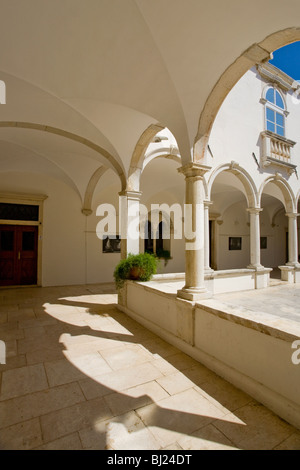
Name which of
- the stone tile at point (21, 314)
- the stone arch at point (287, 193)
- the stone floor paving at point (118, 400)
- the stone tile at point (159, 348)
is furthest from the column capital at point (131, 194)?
the stone arch at point (287, 193)

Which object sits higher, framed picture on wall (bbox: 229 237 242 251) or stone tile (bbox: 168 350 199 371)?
framed picture on wall (bbox: 229 237 242 251)

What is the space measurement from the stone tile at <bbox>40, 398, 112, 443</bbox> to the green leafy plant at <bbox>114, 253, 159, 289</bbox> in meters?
3.03

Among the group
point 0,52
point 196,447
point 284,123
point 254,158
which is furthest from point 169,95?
point 284,123

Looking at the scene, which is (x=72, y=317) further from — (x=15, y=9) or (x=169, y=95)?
(x=15, y=9)

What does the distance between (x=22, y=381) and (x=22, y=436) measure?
921 millimetres

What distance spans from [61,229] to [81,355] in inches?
263

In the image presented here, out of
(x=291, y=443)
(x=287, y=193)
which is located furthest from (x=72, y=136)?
(x=287, y=193)

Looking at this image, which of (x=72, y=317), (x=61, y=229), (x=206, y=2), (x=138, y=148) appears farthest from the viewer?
(x=61, y=229)

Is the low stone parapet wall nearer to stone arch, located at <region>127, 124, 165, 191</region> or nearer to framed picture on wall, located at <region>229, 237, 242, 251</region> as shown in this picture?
stone arch, located at <region>127, 124, 165, 191</region>

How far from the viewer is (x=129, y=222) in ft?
19.3

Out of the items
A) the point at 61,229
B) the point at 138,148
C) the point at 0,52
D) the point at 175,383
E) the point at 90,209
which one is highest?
the point at 0,52

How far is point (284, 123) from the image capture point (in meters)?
9.67

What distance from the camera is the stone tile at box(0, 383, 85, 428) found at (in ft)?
7.29

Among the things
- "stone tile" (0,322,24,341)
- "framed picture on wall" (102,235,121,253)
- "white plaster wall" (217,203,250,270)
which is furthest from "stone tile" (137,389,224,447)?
"white plaster wall" (217,203,250,270)
